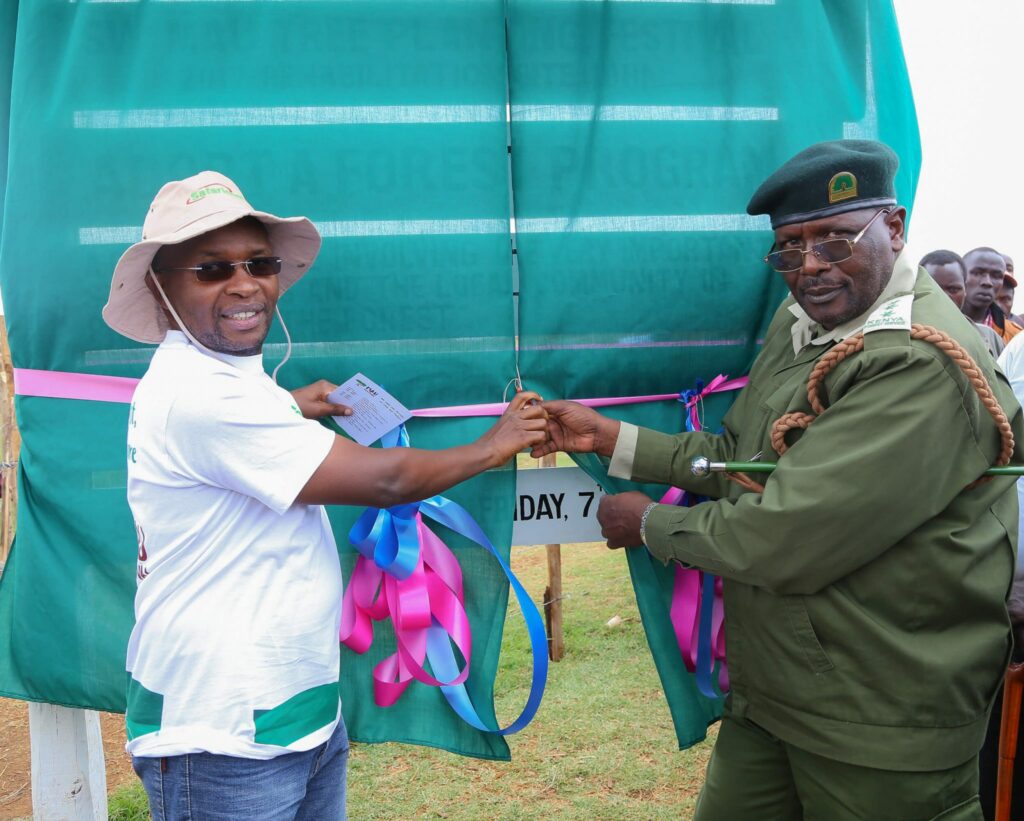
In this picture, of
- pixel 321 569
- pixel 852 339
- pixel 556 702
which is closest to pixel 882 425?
pixel 852 339

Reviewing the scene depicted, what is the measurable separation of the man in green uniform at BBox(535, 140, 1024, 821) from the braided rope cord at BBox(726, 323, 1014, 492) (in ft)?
0.05

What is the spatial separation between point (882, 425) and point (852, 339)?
214mm

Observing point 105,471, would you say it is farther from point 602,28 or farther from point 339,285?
point 602,28

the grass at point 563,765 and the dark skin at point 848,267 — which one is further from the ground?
the dark skin at point 848,267

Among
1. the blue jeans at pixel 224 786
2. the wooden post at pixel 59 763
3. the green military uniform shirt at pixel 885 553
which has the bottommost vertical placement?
the wooden post at pixel 59 763

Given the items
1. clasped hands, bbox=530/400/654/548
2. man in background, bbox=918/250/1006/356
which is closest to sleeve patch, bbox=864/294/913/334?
clasped hands, bbox=530/400/654/548

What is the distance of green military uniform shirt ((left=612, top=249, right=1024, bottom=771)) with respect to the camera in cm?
176

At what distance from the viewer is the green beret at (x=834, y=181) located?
6.31 ft

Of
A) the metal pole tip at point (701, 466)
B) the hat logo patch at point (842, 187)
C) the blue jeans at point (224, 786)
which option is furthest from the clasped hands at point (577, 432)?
the blue jeans at point (224, 786)

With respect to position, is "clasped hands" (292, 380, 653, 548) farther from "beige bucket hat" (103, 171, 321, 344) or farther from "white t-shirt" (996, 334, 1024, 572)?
"white t-shirt" (996, 334, 1024, 572)

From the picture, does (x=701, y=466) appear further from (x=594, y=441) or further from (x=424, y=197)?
(x=424, y=197)

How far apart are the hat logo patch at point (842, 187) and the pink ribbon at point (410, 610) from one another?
1.23 m

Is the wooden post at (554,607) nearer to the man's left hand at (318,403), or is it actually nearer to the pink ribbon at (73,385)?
the man's left hand at (318,403)

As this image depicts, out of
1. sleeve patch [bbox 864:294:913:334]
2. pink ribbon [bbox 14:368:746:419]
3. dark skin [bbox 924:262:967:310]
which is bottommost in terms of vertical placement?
pink ribbon [bbox 14:368:746:419]
